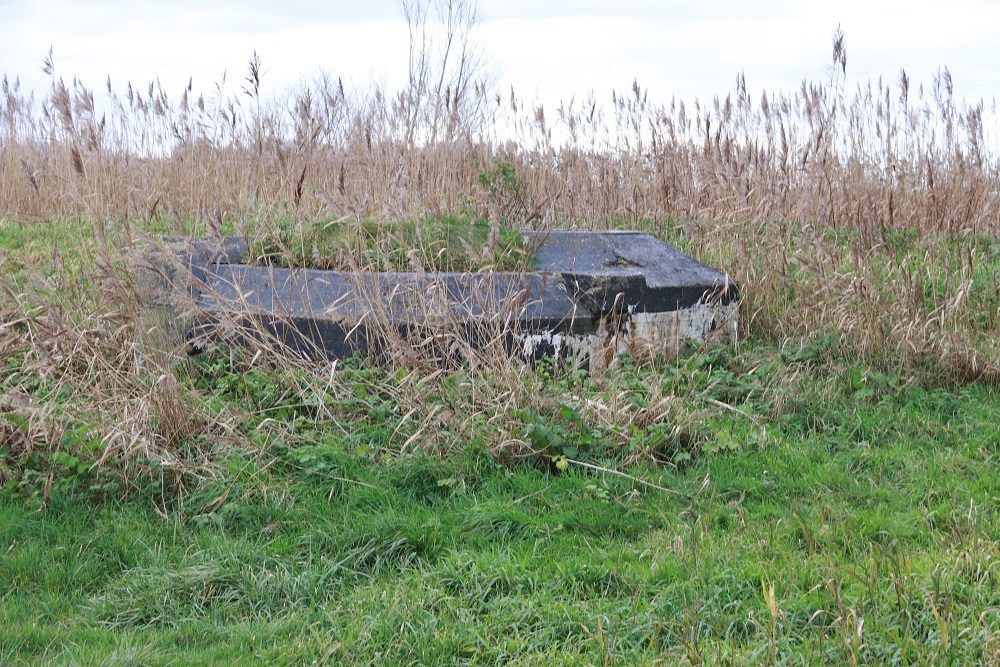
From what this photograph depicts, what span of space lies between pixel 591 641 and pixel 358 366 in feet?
8.01

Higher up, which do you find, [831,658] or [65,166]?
[65,166]

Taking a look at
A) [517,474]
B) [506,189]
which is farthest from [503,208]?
[517,474]

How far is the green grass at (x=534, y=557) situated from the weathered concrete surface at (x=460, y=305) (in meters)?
0.50

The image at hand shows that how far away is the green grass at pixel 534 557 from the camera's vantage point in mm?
2633

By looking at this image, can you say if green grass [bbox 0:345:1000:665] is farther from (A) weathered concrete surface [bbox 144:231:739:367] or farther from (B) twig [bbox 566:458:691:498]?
(A) weathered concrete surface [bbox 144:231:739:367]

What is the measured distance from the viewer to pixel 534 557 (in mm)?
3166

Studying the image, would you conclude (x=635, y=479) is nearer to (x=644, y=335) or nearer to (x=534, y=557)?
(x=534, y=557)

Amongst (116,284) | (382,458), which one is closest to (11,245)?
(116,284)

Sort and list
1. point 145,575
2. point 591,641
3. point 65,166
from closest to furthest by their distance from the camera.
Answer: point 591,641, point 145,575, point 65,166

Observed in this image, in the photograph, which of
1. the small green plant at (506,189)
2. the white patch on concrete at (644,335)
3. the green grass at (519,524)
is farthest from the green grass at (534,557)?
the small green plant at (506,189)

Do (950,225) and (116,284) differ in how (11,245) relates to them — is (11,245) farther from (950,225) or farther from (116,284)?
(950,225)

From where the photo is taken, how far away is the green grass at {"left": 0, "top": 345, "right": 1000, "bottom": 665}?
2633 millimetres

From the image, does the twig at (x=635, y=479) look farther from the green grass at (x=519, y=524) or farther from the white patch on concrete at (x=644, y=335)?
the white patch on concrete at (x=644, y=335)

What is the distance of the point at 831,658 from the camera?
2.45 m
